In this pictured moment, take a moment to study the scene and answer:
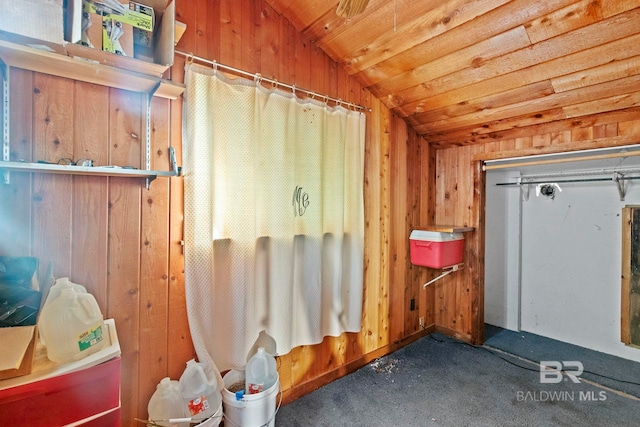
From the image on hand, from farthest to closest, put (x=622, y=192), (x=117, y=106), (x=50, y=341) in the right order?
(x=622, y=192) → (x=117, y=106) → (x=50, y=341)

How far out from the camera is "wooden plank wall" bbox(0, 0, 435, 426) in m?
1.28

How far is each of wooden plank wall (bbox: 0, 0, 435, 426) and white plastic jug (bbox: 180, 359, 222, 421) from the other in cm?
14

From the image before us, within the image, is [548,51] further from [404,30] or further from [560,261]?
[560,261]

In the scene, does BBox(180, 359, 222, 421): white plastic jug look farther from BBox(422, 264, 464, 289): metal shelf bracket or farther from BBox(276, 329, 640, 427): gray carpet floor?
BBox(422, 264, 464, 289): metal shelf bracket

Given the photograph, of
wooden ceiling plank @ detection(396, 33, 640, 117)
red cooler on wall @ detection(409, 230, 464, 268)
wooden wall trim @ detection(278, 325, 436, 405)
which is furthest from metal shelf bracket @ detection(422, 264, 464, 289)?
wooden ceiling plank @ detection(396, 33, 640, 117)

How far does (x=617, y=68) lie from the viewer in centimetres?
163

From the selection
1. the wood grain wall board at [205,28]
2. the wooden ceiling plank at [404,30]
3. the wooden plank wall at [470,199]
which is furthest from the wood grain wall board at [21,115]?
the wooden plank wall at [470,199]

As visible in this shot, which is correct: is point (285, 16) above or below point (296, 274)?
above

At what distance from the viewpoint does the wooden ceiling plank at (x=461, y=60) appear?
1.67 meters

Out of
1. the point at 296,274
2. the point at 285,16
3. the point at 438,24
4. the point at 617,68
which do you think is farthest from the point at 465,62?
the point at 296,274

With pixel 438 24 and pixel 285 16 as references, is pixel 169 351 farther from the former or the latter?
pixel 438 24

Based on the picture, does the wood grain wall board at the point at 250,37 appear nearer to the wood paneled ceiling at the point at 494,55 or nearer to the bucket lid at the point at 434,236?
the wood paneled ceiling at the point at 494,55

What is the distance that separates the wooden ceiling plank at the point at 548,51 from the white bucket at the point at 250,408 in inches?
85.8

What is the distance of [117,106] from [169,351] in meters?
1.24
